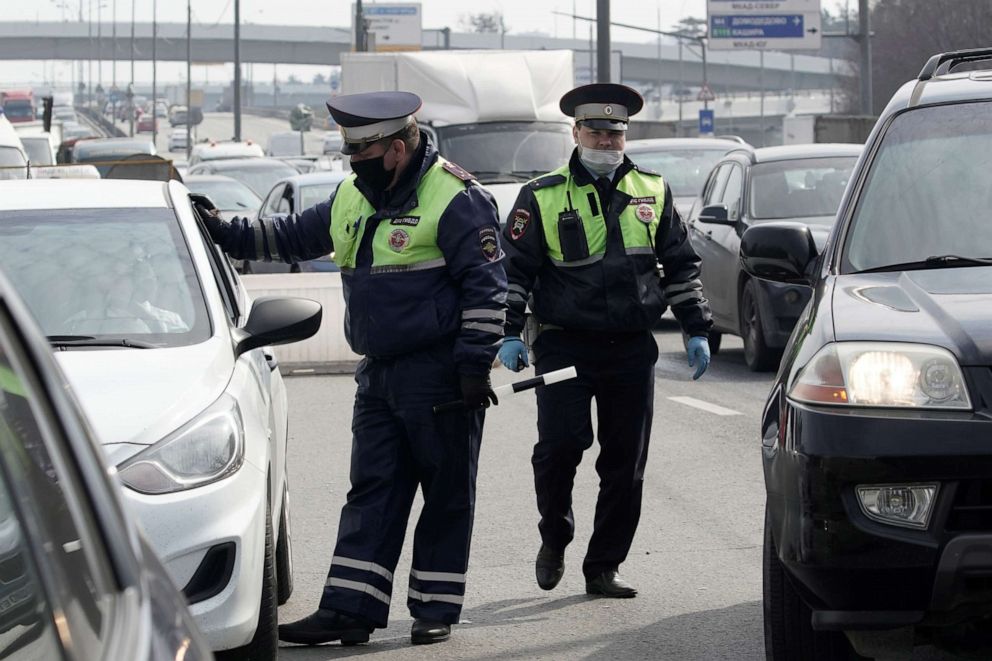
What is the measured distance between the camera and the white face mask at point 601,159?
21.2 feet

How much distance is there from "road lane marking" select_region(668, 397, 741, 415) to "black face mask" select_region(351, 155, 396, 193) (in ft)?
20.2

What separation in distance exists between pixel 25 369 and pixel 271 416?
11.4 feet

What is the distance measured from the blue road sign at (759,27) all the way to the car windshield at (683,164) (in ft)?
115

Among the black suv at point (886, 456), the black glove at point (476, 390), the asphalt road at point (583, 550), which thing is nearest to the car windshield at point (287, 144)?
the asphalt road at point (583, 550)

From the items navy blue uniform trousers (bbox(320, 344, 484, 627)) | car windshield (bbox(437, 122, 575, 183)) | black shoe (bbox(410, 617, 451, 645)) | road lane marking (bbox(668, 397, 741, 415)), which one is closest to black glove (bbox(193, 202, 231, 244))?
navy blue uniform trousers (bbox(320, 344, 484, 627))

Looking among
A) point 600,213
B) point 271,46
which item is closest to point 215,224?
point 600,213

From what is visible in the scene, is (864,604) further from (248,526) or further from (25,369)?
(25,369)

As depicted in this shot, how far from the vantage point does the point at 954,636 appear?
4.94m

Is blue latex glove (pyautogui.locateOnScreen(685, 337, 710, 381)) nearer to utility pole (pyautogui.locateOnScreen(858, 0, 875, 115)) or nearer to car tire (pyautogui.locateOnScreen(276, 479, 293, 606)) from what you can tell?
car tire (pyautogui.locateOnScreen(276, 479, 293, 606))

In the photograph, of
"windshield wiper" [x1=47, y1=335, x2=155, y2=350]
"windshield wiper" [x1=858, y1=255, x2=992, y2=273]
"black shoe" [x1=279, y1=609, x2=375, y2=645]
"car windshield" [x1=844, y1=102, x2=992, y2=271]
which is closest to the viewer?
"windshield wiper" [x1=858, y1=255, x2=992, y2=273]

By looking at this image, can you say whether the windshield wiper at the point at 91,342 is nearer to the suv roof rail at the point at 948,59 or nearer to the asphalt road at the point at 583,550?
the asphalt road at the point at 583,550

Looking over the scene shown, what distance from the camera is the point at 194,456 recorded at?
186 inches

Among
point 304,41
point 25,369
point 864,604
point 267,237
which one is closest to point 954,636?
point 864,604

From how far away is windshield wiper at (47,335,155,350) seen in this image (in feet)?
17.5
